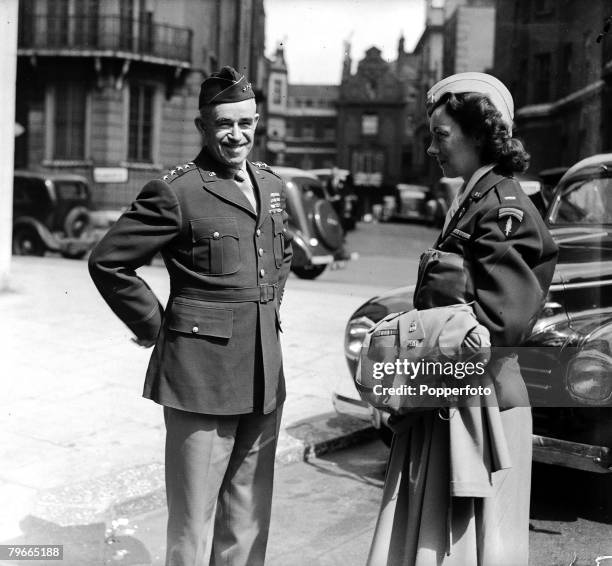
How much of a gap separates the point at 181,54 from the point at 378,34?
699 centimetres

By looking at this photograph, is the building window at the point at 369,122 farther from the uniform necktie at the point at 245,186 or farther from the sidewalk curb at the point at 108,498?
the uniform necktie at the point at 245,186

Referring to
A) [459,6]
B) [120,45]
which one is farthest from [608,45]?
[120,45]

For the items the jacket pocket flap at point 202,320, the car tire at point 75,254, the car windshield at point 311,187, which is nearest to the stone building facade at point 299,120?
the car windshield at point 311,187

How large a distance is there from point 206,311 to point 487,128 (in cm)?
98

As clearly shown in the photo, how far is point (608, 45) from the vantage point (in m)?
4.74

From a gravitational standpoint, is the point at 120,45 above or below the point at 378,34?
above

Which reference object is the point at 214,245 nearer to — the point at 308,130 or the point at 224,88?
the point at 224,88

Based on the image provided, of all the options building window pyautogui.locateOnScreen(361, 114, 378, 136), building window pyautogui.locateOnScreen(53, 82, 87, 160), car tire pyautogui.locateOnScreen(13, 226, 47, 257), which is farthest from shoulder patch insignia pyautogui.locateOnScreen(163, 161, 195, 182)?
car tire pyautogui.locateOnScreen(13, 226, 47, 257)

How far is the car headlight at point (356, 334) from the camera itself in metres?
4.26

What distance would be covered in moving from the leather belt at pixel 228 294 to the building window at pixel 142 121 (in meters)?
8.85

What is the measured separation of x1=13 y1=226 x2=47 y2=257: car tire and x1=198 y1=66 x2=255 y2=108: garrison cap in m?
13.4

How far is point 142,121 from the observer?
37.2ft

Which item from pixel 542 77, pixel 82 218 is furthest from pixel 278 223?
pixel 82 218

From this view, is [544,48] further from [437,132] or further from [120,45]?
[120,45]
